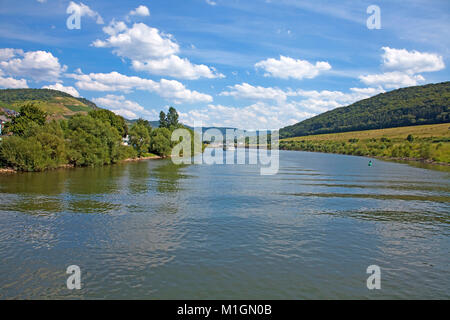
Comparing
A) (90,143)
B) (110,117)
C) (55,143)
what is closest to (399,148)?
(110,117)

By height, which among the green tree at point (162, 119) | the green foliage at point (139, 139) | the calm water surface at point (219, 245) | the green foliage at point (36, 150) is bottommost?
the calm water surface at point (219, 245)

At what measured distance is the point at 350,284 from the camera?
14820 mm

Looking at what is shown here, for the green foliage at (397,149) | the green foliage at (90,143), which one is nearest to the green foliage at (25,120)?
the green foliage at (90,143)

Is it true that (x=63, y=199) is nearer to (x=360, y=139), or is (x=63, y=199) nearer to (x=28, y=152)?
(x=28, y=152)

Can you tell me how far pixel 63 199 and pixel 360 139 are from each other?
174 metres

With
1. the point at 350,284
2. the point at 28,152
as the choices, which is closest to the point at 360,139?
the point at 28,152

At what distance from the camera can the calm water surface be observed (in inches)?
564

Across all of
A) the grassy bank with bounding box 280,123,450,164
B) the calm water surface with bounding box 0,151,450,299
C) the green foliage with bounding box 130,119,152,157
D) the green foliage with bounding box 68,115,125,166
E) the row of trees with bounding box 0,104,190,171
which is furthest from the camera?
the grassy bank with bounding box 280,123,450,164

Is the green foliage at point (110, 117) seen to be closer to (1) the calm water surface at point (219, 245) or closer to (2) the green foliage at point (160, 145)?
(2) the green foliage at point (160, 145)

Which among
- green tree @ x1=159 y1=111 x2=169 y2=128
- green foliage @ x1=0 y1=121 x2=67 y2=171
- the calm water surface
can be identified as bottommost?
the calm water surface

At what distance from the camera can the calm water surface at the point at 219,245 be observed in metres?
14.3

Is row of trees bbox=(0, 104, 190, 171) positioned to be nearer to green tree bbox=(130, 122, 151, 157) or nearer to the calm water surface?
green tree bbox=(130, 122, 151, 157)

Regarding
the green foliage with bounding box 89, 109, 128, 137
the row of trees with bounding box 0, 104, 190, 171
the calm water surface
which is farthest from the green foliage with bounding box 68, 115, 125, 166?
the calm water surface
